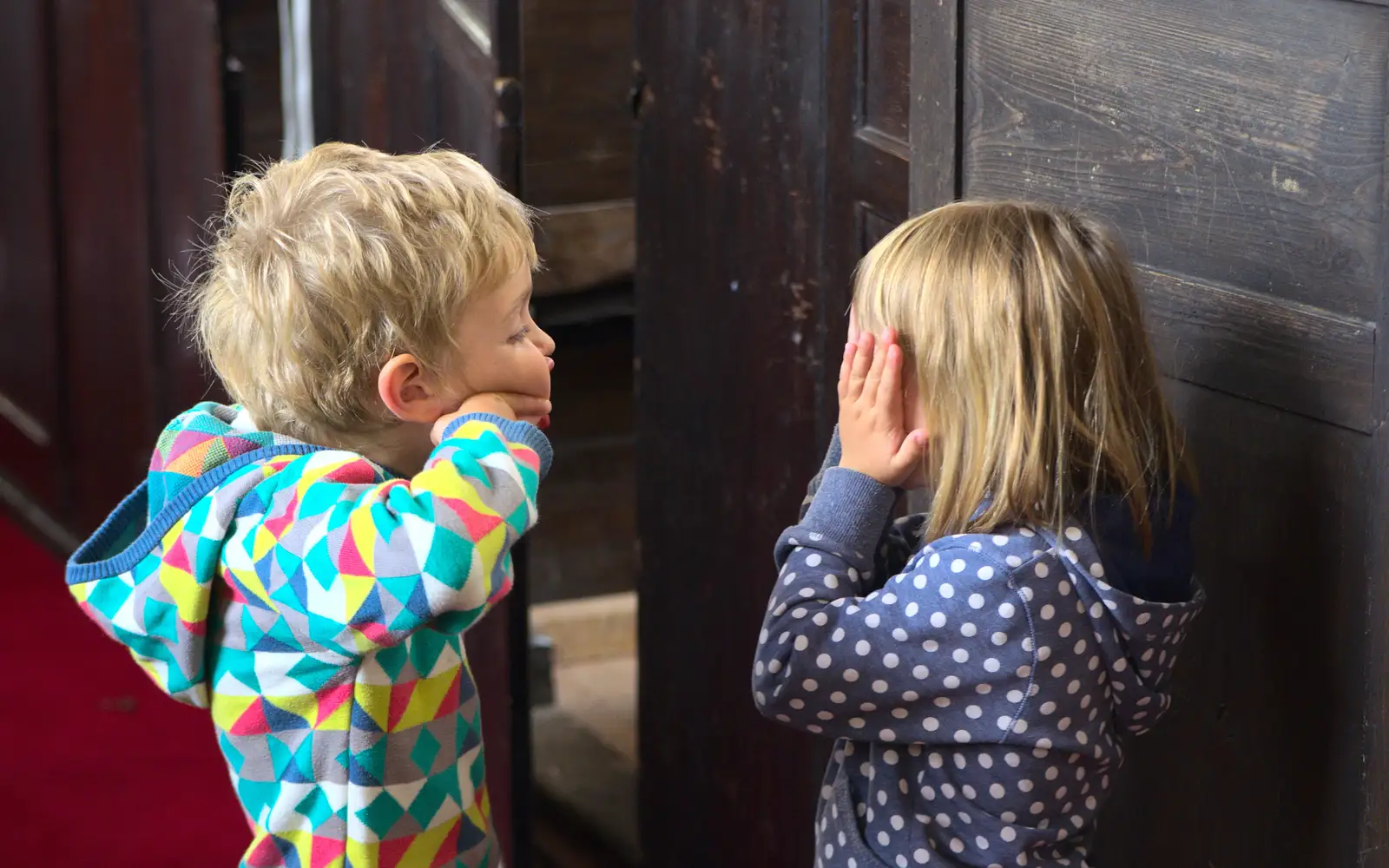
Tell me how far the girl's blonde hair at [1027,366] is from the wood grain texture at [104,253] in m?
2.83

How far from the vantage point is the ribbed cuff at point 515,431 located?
1.37 meters

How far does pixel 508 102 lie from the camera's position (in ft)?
8.02

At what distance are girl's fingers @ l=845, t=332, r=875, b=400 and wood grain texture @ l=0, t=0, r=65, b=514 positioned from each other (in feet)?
10.6

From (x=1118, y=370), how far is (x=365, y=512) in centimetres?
62

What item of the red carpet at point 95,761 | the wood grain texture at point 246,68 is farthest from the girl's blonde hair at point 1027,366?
the wood grain texture at point 246,68

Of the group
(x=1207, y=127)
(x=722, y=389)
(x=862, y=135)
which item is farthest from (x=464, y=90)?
(x=1207, y=127)

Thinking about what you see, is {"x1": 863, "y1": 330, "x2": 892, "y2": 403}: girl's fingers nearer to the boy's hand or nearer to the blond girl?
the blond girl

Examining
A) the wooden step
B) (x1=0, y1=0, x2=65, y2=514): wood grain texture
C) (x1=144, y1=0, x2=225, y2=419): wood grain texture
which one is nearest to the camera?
(x1=144, y1=0, x2=225, y2=419): wood grain texture

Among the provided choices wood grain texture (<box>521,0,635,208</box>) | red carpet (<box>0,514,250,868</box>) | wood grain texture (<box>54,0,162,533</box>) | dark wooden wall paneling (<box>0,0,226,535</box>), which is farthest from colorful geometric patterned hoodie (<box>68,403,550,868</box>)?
wood grain texture (<box>521,0,635,208</box>)

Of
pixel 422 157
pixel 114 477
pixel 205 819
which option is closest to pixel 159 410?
pixel 114 477

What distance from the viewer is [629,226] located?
4.34 meters

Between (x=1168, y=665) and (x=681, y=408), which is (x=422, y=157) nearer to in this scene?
(x=1168, y=665)

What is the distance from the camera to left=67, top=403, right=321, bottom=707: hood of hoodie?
1370mm

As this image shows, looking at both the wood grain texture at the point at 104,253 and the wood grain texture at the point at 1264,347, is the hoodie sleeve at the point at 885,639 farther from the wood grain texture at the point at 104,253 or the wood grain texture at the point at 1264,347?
the wood grain texture at the point at 104,253
